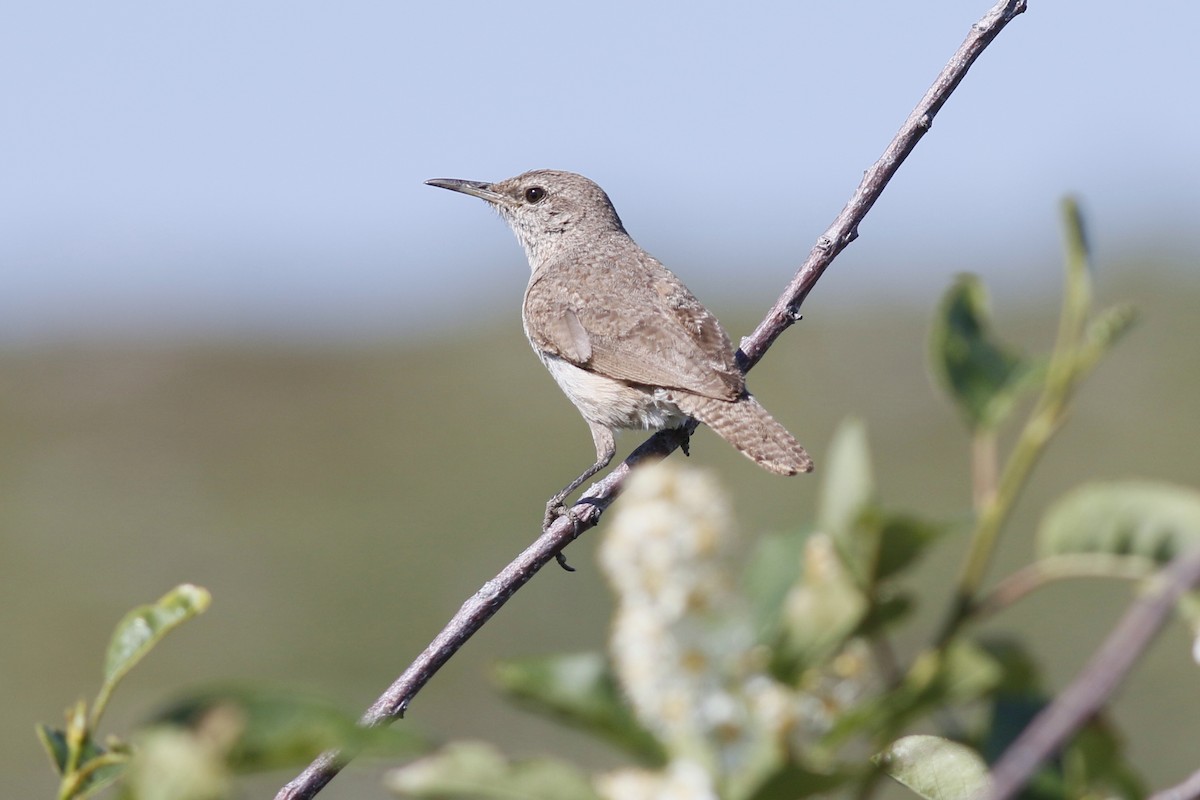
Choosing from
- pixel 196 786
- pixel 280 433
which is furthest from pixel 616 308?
pixel 280 433

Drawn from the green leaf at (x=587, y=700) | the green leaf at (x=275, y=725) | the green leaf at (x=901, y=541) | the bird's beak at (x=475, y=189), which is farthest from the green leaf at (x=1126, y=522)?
the bird's beak at (x=475, y=189)

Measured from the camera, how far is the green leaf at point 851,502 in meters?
1.09

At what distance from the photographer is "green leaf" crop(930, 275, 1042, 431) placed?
1.27 m

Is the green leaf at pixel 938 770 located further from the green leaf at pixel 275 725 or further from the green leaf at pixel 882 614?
the green leaf at pixel 275 725

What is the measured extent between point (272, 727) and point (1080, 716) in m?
0.55

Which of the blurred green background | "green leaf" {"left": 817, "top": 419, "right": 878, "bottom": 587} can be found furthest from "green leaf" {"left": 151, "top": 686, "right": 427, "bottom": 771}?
the blurred green background

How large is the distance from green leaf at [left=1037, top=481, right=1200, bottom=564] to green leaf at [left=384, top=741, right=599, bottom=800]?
1.37 feet

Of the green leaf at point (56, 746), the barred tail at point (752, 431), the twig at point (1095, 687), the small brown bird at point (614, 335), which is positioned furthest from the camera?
the small brown bird at point (614, 335)

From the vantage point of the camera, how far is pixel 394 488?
16.6m

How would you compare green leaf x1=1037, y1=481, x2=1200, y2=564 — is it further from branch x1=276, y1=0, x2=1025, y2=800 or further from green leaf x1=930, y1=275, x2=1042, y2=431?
branch x1=276, y1=0, x2=1025, y2=800

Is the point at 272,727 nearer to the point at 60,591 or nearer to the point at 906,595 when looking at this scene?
the point at 906,595

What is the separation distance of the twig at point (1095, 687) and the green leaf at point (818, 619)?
7.6 inches

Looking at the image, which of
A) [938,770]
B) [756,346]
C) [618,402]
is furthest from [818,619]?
[618,402]

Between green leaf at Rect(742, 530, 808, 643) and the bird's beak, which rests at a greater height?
the bird's beak
